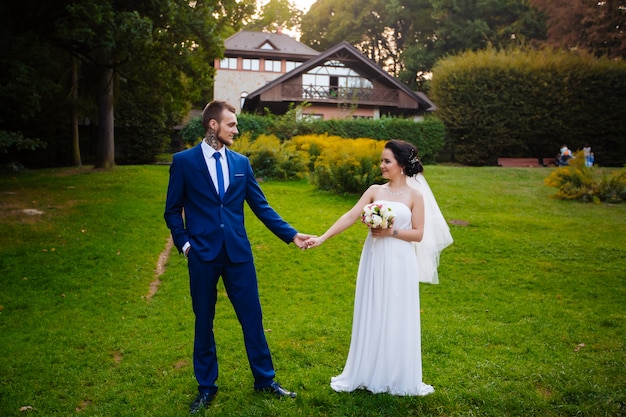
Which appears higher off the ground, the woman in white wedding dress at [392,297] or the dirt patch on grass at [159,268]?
the woman in white wedding dress at [392,297]

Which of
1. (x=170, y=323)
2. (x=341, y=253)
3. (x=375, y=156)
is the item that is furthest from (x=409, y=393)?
(x=375, y=156)

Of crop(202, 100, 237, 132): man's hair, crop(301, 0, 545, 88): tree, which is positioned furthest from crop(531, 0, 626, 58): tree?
crop(202, 100, 237, 132): man's hair

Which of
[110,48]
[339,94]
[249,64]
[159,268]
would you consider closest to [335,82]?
[339,94]

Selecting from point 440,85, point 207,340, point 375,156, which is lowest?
point 207,340

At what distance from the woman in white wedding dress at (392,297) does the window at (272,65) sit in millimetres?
45671

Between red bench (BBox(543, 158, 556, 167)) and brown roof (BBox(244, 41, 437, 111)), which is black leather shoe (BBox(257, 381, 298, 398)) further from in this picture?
brown roof (BBox(244, 41, 437, 111))

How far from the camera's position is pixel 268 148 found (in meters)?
20.1

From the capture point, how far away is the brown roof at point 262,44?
4744 centimetres

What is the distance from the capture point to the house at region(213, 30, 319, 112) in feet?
157

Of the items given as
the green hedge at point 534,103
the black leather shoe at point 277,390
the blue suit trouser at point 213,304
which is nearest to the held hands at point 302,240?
the blue suit trouser at point 213,304

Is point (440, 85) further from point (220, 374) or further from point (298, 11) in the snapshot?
point (298, 11)

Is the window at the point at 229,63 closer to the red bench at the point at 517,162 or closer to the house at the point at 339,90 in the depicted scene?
the house at the point at 339,90

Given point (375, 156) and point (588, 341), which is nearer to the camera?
point (588, 341)

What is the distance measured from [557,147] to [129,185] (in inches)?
1046
